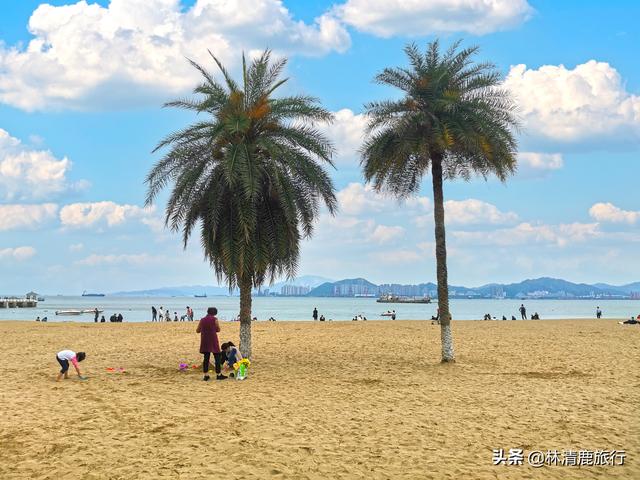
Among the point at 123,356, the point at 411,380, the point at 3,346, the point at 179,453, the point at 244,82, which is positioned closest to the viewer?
the point at 179,453

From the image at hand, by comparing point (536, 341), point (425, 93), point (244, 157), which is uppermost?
point (425, 93)

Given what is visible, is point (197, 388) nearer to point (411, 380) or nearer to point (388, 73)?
point (411, 380)

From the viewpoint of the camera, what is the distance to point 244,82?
19.4 meters

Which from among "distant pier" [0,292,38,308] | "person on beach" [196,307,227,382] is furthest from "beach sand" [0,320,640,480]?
"distant pier" [0,292,38,308]

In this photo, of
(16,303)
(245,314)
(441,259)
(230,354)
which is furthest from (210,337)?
(16,303)

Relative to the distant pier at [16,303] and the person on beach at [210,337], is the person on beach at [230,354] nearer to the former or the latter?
the person on beach at [210,337]

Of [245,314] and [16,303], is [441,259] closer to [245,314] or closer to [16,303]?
[245,314]

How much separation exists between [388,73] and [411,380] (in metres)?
10.4

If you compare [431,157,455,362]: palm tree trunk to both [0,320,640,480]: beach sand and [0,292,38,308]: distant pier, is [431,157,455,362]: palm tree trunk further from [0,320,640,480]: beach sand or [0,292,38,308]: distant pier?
[0,292,38,308]: distant pier

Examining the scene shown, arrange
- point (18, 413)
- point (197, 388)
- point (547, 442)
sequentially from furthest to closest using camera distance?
point (197, 388) < point (18, 413) < point (547, 442)

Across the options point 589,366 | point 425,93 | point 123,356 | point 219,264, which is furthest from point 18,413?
point 589,366

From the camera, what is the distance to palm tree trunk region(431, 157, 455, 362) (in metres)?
20.2

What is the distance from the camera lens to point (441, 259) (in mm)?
20469

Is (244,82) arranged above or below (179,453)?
above
